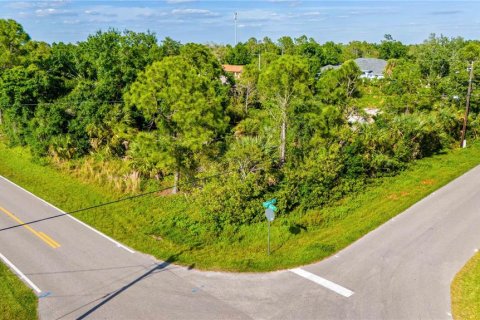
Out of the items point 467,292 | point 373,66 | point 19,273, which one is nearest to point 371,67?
point 373,66

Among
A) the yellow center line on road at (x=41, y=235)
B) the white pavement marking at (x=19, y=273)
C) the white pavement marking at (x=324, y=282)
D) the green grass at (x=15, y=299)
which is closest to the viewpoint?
the green grass at (x=15, y=299)

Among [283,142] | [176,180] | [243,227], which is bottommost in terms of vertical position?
[243,227]

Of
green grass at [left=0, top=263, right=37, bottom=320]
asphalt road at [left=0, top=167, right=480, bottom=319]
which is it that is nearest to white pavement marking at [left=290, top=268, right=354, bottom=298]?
asphalt road at [left=0, top=167, right=480, bottom=319]

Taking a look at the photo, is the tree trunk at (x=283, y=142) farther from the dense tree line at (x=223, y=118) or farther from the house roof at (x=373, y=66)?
the house roof at (x=373, y=66)

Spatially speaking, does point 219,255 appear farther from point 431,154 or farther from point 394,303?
point 431,154

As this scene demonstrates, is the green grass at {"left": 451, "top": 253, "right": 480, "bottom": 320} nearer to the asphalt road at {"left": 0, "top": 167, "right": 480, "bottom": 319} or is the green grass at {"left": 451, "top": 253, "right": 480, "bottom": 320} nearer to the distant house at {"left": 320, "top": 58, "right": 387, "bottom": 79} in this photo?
the asphalt road at {"left": 0, "top": 167, "right": 480, "bottom": 319}

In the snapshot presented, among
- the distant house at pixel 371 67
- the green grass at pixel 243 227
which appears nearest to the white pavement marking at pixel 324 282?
the green grass at pixel 243 227

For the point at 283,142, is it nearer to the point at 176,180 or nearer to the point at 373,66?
the point at 176,180
